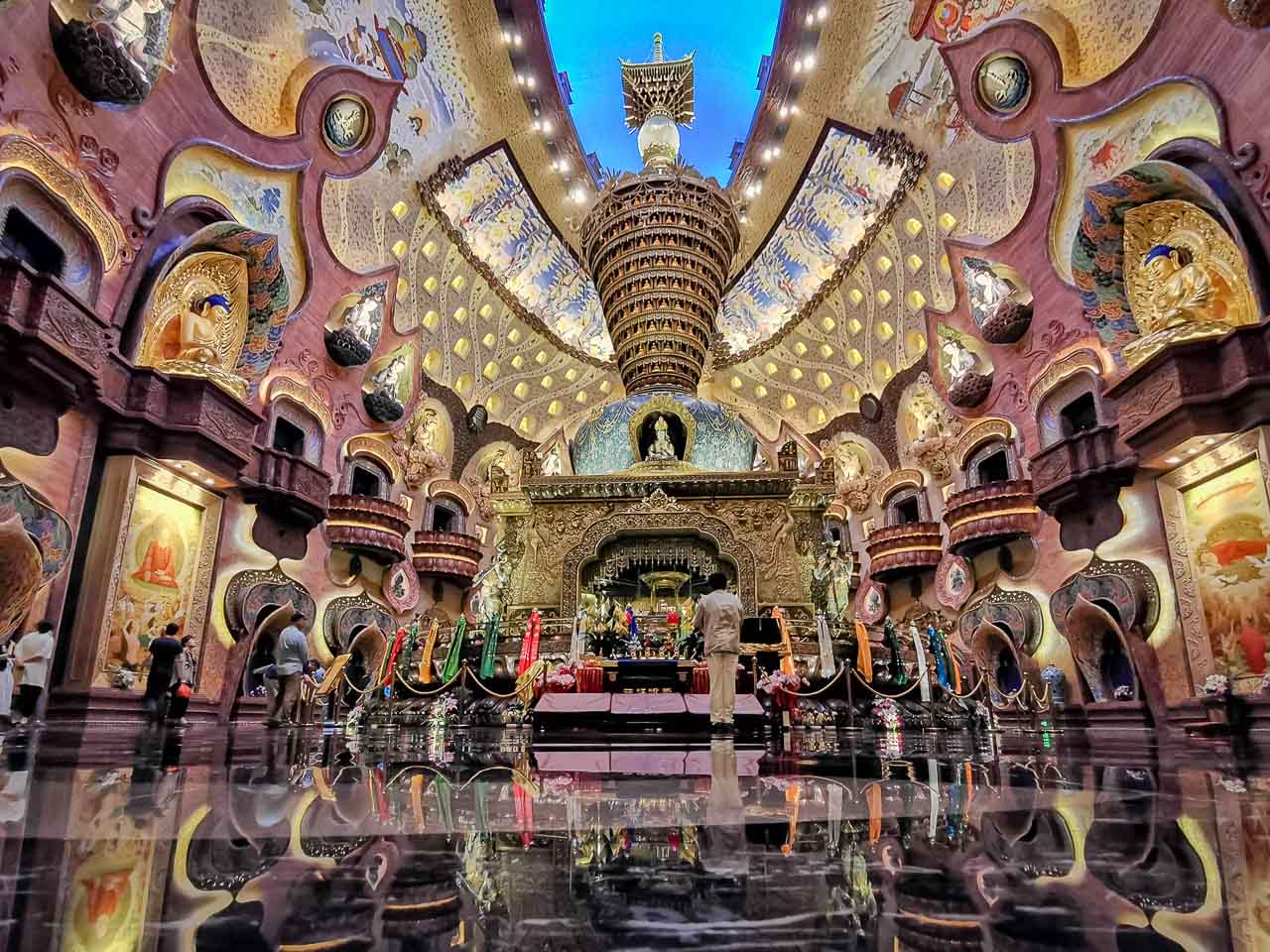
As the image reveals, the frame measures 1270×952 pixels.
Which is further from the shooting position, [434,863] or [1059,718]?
[1059,718]

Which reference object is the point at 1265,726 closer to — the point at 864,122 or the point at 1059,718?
the point at 1059,718

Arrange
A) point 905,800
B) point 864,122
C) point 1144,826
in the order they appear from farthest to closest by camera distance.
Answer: point 864,122 < point 905,800 < point 1144,826

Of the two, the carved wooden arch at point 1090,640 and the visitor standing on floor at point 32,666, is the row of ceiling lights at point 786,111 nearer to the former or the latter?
the carved wooden arch at point 1090,640

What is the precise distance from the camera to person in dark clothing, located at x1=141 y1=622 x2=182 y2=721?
7.13m

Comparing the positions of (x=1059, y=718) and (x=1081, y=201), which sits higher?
(x=1081, y=201)

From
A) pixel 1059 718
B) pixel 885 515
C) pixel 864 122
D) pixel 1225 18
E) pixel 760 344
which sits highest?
pixel 864 122

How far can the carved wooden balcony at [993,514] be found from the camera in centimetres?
1298

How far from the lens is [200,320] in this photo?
1042 centimetres

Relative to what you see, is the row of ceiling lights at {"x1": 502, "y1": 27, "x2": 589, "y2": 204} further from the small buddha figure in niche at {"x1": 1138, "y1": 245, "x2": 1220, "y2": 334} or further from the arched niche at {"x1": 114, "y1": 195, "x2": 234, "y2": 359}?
the small buddha figure in niche at {"x1": 1138, "y1": 245, "x2": 1220, "y2": 334}

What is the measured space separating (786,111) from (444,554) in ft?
49.2

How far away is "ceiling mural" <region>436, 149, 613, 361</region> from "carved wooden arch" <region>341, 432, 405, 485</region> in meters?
6.54

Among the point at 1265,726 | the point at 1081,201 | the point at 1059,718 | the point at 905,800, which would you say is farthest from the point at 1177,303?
the point at 905,800

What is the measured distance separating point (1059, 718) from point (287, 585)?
13371mm

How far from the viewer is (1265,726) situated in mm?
7273
